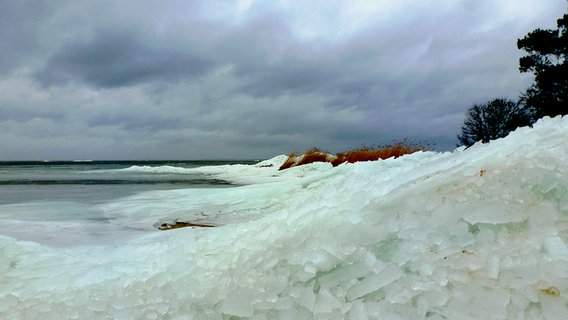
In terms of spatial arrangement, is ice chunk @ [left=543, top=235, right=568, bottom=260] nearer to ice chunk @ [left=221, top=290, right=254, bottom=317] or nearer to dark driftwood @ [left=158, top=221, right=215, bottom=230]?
ice chunk @ [left=221, top=290, right=254, bottom=317]

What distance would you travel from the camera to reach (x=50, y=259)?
1.59 m

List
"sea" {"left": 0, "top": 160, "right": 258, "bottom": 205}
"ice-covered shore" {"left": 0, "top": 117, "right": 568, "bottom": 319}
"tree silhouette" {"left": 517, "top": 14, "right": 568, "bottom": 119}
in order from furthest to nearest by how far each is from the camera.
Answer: "tree silhouette" {"left": 517, "top": 14, "right": 568, "bottom": 119}, "sea" {"left": 0, "top": 160, "right": 258, "bottom": 205}, "ice-covered shore" {"left": 0, "top": 117, "right": 568, "bottom": 319}

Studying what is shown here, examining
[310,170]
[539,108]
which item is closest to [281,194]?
[310,170]

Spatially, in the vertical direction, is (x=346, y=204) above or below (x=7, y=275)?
above

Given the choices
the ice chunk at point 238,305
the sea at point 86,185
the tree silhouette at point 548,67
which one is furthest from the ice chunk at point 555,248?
the tree silhouette at point 548,67

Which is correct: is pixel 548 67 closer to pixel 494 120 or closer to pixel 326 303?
pixel 494 120

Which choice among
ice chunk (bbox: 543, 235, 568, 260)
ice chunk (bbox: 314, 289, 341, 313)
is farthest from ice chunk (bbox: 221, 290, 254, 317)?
ice chunk (bbox: 543, 235, 568, 260)

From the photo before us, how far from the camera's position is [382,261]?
0.99 meters

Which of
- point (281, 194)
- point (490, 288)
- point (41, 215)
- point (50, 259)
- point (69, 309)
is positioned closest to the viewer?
point (490, 288)

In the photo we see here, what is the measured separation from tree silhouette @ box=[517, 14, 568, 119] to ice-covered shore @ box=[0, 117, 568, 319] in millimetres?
12855

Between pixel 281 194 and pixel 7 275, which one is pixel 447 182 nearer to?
pixel 7 275

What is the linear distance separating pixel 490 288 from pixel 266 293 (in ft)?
1.66

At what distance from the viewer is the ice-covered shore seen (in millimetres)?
838

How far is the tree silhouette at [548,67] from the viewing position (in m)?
11.9
